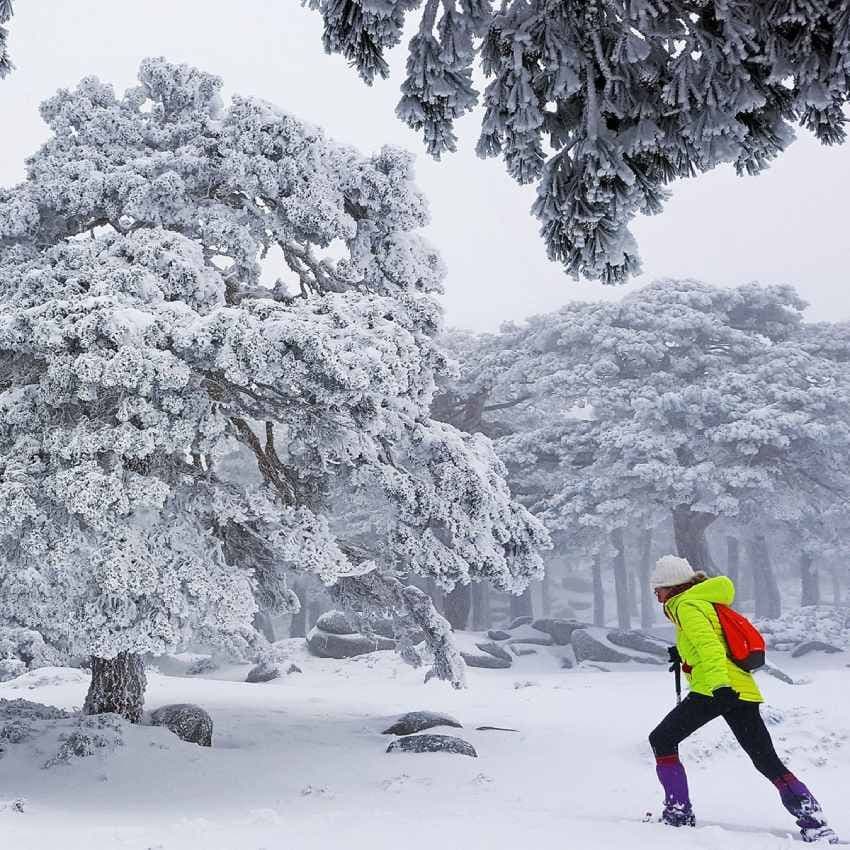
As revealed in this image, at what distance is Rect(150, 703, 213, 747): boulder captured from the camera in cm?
1049

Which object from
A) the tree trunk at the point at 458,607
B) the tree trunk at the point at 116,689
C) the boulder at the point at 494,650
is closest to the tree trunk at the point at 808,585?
the tree trunk at the point at 458,607

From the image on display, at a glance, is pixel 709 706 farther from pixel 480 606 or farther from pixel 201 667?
pixel 480 606

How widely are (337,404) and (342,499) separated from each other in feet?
11.9

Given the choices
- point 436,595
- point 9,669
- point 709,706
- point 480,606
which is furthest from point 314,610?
point 709,706

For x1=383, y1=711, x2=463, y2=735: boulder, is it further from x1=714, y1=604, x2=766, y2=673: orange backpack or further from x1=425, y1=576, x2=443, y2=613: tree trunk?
x1=425, y1=576, x2=443, y2=613: tree trunk

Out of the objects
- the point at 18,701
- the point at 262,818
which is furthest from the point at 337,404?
the point at 18,701

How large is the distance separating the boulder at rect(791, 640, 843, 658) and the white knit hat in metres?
22.0

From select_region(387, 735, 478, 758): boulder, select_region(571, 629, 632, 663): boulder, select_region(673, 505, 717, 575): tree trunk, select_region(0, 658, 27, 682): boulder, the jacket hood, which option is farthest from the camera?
select_region(673, 505, 717, 575): tree trunk

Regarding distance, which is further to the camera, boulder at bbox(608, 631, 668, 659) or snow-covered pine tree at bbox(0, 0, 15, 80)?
boulder at bbox(608, 631, 668, 659)

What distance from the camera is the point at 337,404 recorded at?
29.0ft

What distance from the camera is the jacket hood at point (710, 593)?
5562 mm

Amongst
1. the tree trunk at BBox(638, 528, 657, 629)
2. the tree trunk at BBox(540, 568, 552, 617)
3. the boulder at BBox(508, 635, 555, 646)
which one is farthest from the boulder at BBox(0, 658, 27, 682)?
the tree trunk at BBox(540, 568, 552, 617)

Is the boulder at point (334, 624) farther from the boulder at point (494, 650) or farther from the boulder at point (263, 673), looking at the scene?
the boulder at point (494, 650)

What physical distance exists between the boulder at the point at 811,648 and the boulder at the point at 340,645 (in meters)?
11.9
